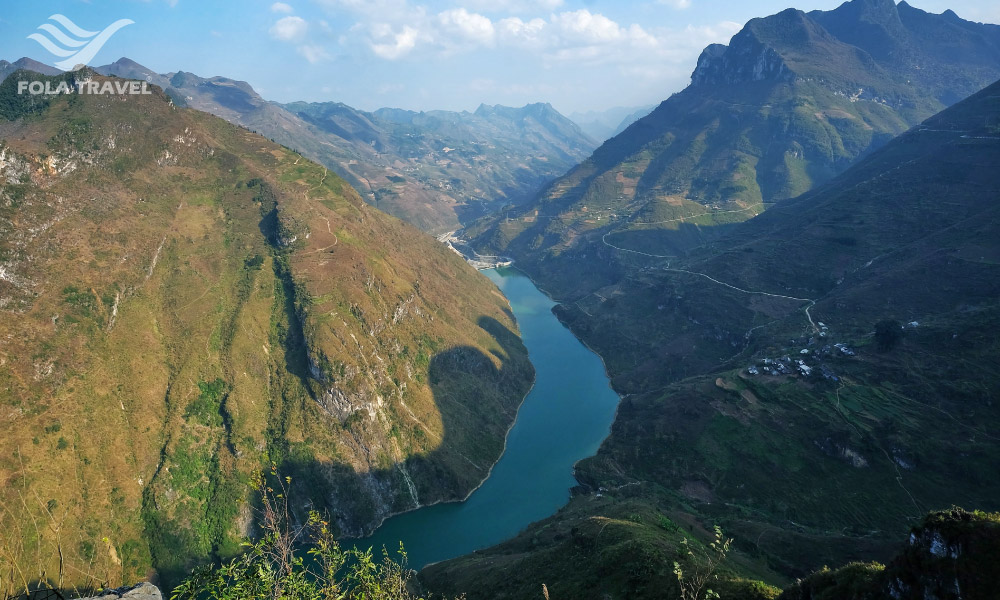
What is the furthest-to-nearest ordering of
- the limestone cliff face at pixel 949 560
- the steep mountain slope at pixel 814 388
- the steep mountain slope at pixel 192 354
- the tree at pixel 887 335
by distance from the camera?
the tree at pixel 887 335
the steep mountain slope at pixel 192 354
the steep mountain slope at pixel 814 388
the limestone cliff face at pixel 949 560

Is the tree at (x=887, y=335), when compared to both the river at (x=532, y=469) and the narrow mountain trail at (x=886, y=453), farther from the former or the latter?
the river at (x=532, y=469)

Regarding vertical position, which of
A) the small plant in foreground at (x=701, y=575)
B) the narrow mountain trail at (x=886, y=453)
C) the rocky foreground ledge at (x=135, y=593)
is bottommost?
the narrow mountain trail at (x=886, y=453)

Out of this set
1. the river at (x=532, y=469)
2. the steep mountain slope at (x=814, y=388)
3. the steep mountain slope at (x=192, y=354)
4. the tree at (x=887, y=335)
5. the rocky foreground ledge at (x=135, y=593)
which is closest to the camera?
the rocky foreground ledge at (x=135, y=593)

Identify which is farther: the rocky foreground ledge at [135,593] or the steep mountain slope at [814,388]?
the steep mountain slope at [814,388]

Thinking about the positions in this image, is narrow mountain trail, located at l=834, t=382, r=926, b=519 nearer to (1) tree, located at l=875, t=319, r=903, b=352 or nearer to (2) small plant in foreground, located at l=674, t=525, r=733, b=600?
(1) tree, located at l=875, t=319, r=903, b=352

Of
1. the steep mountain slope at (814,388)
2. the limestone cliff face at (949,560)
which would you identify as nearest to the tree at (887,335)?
the steep mountain slope at (814,388)

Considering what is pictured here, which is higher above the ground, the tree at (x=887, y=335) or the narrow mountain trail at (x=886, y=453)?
the tree at (x=887, y=335)
